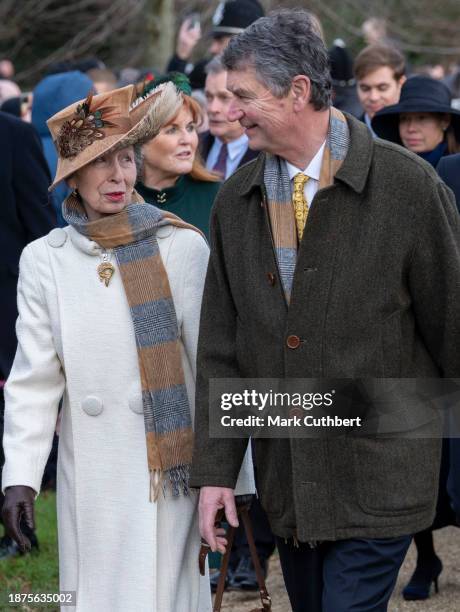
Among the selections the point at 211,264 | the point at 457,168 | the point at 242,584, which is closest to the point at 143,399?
the point at 211,264

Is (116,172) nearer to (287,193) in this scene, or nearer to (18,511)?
(287,193)

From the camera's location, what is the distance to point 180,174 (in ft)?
20.4

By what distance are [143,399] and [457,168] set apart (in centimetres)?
185

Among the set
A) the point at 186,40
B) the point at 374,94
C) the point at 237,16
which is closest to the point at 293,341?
the point at 374,94

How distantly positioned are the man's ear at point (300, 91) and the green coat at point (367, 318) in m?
0.19

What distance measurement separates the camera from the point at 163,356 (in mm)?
4324

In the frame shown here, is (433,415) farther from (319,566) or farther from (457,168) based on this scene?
(457,168)

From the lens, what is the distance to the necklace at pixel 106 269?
443 cm

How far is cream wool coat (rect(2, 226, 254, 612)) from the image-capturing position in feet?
14.3

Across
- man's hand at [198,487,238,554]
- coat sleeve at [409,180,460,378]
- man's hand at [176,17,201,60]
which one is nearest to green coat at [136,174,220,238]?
man's hand at [198,487,238,554]

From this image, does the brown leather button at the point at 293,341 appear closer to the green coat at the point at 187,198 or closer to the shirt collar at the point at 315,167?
the shirt collar at the point at 315,167

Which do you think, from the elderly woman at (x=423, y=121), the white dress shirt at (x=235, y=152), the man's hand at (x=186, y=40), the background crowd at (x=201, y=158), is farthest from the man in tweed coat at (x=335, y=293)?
the man's hand at (x=186, y=40)

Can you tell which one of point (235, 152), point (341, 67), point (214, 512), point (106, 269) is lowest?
point (341, 67)

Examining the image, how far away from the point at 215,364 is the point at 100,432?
0.50 metres
